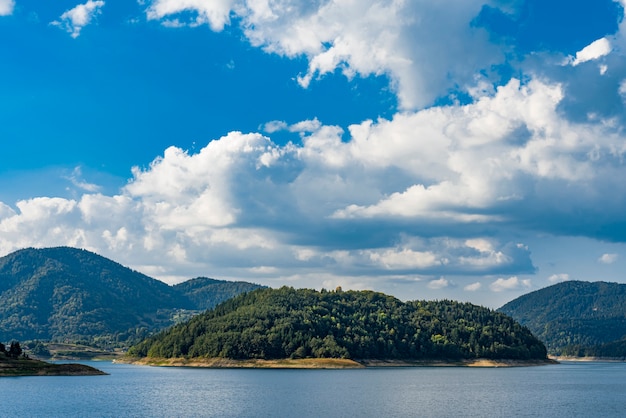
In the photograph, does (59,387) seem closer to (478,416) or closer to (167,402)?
(167,402)

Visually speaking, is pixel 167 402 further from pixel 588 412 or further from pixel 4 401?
pixel 588 412

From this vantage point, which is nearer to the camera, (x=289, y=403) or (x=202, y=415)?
(x=202, y=415)

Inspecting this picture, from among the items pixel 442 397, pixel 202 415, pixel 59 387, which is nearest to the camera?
pixel 202 415

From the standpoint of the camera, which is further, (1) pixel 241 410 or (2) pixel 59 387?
(2) pixel 59 387

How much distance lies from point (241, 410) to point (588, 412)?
61.3 meters

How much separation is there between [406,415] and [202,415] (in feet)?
110

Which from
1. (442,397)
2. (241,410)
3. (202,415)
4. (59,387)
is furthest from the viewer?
(59,387)

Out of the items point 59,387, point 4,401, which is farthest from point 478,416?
point 59,387

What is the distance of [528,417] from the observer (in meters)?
120

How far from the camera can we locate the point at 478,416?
12006cm

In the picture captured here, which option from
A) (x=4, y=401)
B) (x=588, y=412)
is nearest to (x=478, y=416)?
(x=588, y=412)

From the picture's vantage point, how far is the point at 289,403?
13962 cm

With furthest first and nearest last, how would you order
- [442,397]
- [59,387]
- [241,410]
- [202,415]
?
[59,387]
[442,397]
[241,410]
[202,415]

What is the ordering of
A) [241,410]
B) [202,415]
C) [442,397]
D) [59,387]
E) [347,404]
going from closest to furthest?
[202,415], [241,410], [347,404], [442,397], [59,387]
